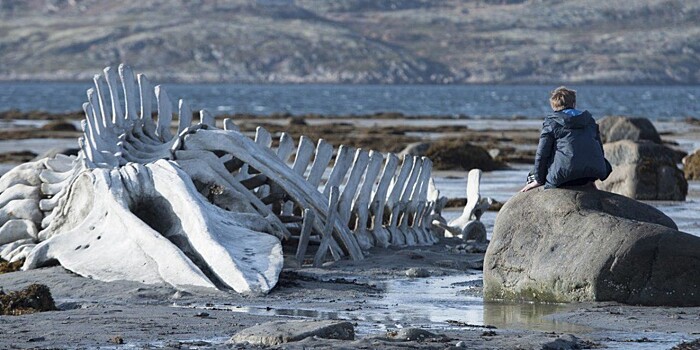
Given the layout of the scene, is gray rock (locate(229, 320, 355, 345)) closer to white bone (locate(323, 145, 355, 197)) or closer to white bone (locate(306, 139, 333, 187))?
white bone (locate(323, 145, 355, 197))

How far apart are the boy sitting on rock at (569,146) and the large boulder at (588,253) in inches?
4.8

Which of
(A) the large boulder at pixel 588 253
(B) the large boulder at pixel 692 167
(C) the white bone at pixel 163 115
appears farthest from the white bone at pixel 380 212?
(B) the large boulder at pixel 692 167

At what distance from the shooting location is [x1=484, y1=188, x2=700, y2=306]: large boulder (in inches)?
414

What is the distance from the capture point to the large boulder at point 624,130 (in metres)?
41.8

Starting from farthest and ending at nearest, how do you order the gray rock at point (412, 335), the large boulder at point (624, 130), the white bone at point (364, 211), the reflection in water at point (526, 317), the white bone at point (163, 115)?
the large boulder at point (624, 130)
the white bone at point (163, 115)
the white bone at point (364, 211)
the reflection in water at point (526, 317)
the gray rock at point (412, 335)

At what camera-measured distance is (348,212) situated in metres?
13.8

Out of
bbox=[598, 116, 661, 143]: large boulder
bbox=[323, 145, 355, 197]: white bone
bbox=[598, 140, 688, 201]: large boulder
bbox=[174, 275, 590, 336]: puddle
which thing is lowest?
bbox=[598, 116, 661, 143]: large boulder

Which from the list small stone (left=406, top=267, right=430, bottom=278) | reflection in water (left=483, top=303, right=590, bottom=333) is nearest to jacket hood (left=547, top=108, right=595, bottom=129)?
reflection in water (left=483, top=303, right=590, bottom=333)

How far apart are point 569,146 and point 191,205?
304 centimetres

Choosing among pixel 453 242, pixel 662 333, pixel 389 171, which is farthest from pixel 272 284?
pixel 453 242

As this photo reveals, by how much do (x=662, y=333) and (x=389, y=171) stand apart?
5988 mm

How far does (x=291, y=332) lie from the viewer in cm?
835

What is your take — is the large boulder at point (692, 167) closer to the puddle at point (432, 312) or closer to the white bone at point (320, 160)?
the white bone at point (320, 160)

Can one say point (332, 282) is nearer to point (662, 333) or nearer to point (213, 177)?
point (213, 177)
